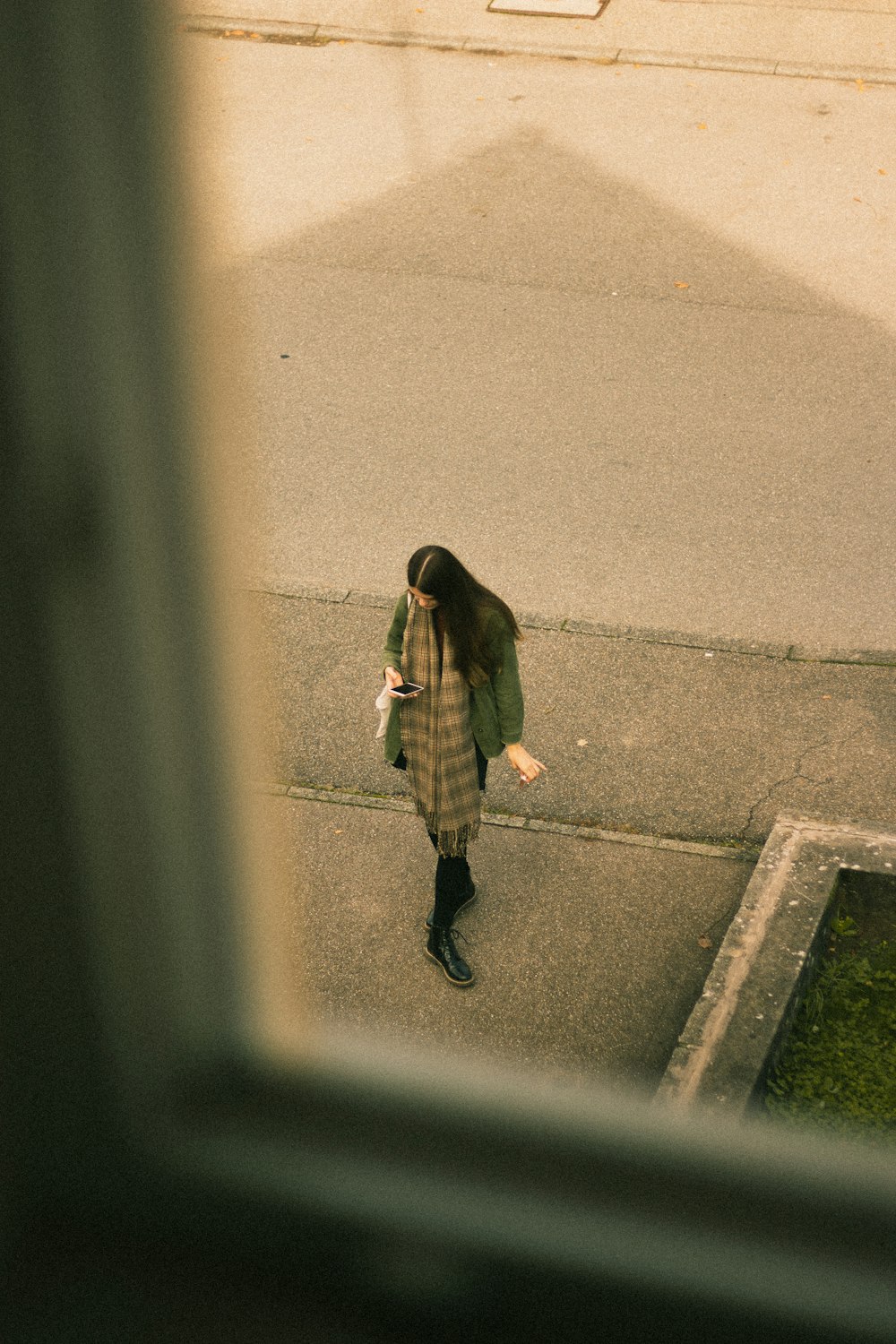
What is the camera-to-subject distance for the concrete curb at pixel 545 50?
11.6 meters

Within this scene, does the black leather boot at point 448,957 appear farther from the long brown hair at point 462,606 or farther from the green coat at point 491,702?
the long brown hair at point 462,606

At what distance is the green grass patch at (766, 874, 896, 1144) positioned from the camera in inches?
157

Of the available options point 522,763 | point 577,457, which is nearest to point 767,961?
point 522,763

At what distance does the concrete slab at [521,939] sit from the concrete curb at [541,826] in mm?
28

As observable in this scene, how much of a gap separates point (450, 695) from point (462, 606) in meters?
0.32

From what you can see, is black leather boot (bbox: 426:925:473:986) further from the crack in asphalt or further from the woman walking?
the crack in asphalt

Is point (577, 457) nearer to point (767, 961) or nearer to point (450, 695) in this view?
point (450, 695)

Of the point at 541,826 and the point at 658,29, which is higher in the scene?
the point at 658,29

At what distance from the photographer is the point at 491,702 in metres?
4.36

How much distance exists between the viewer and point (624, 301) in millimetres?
8922

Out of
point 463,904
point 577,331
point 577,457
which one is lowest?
point 463,904

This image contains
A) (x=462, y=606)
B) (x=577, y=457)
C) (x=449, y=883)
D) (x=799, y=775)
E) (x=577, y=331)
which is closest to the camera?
(x=462, y=606)

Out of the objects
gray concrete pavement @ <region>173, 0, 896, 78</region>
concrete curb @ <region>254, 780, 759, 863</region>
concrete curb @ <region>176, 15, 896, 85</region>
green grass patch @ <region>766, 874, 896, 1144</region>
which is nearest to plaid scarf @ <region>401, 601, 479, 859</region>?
concrete curb @ <region>254, 780, 759, 863</region>

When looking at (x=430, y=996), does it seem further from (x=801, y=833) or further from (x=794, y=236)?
(x=794, y=236)
